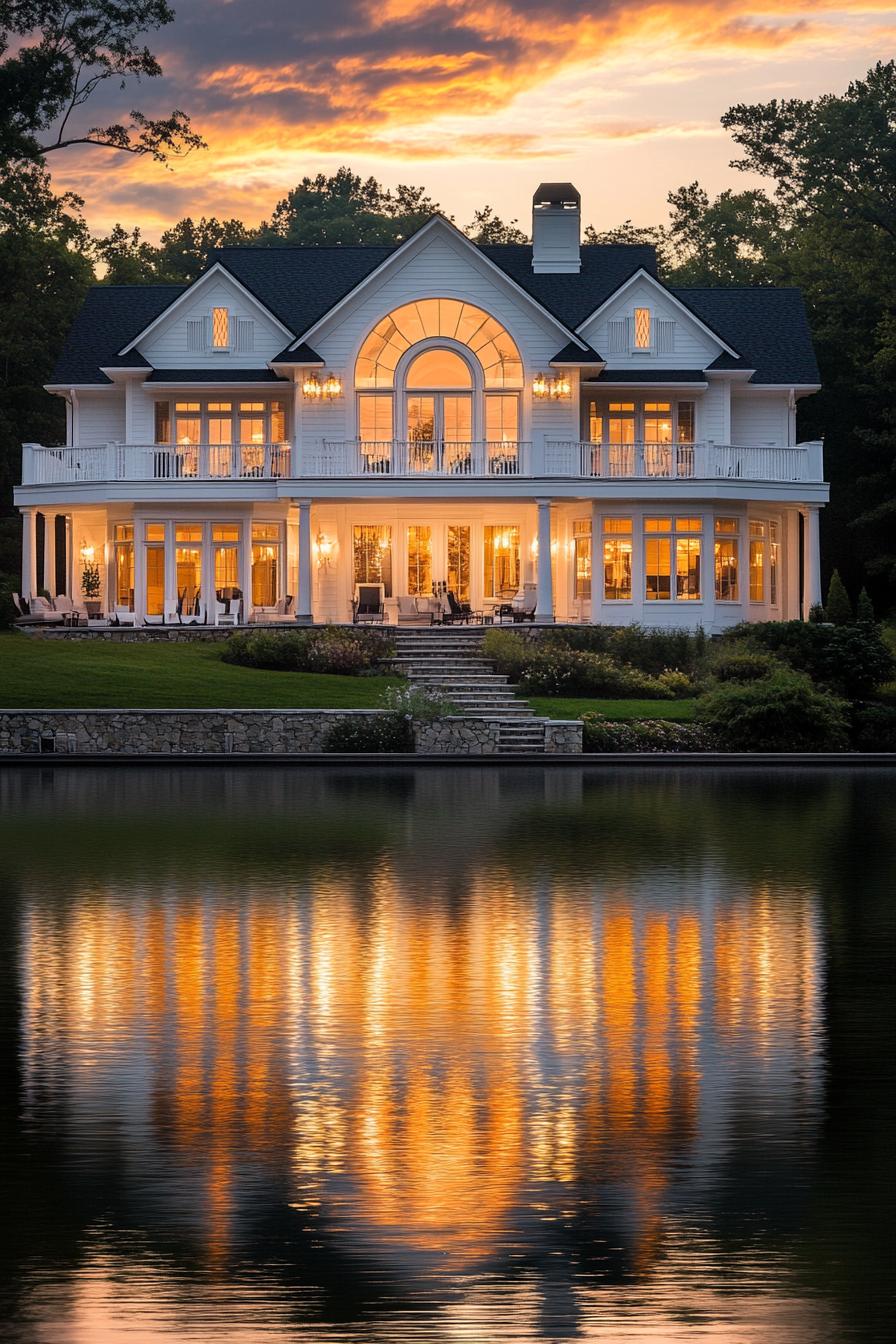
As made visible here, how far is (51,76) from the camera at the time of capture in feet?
167

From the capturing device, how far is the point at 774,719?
116ft

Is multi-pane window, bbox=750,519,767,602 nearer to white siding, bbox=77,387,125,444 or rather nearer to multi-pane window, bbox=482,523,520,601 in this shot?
multi-pane window, bbox=482,523,520,601

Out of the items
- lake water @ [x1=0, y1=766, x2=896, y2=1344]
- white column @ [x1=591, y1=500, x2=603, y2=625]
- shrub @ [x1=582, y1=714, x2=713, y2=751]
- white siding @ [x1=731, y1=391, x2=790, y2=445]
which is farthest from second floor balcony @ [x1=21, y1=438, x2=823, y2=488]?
lake water @ [x1=0, y1=766, x2=896, y2=1344]

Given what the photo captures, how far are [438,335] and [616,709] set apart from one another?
1484 cm

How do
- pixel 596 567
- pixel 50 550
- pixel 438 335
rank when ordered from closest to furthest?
pixel 596 567 < pixel 438 335 < pixel 50 550

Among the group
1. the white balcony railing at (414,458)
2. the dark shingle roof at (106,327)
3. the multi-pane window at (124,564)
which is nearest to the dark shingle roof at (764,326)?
the white balcony railing at (414,458)

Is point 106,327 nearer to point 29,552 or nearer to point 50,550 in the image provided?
point 50,550

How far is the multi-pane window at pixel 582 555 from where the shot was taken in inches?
1917

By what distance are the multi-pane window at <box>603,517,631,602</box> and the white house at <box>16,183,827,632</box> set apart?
0.05m

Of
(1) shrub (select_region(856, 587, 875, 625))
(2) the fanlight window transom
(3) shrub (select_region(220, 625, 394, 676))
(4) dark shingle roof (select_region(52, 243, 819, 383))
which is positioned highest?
(4) dark shingle roof (select_region(52, 243, 819, 383))

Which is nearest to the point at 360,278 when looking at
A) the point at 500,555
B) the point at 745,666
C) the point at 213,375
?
the point at 213,375

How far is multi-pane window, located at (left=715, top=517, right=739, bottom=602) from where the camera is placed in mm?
48656

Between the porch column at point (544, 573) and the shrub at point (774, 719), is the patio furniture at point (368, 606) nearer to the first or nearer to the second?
the porch column at point (544, 573)

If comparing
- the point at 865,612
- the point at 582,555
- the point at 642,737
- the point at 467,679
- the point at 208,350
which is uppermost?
the point at 208,350
